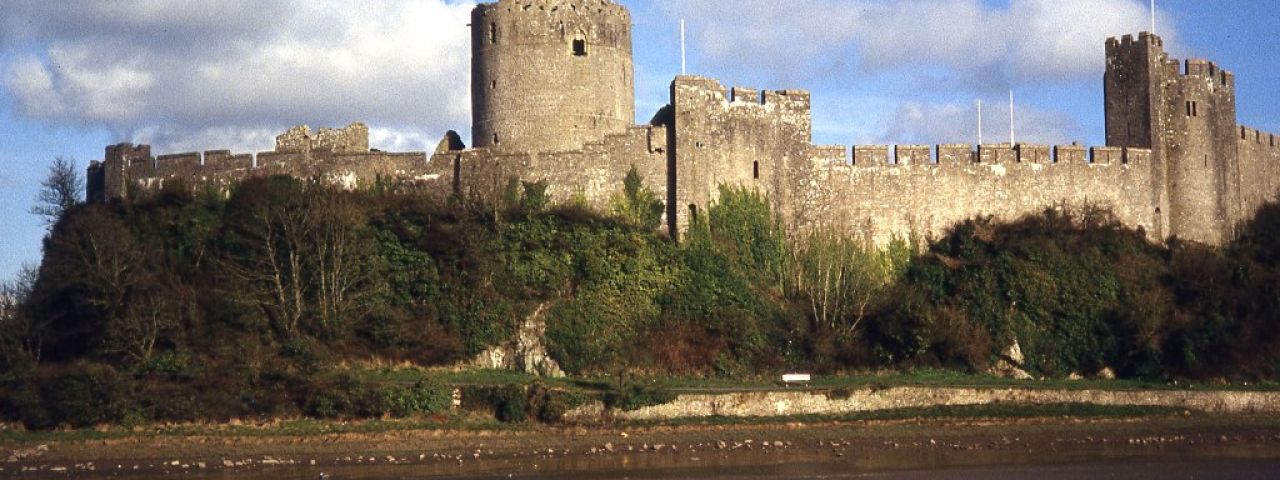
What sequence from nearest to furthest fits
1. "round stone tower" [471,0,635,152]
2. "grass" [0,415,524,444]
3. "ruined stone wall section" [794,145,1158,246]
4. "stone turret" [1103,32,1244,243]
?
"grass" [0,415,524,444] < "round stone tower" [471,0,635,152] < "ruined stone wall section" [794,145,1158,246] < "stone turret" [1103,32,1244,243]

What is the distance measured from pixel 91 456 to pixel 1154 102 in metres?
24.8

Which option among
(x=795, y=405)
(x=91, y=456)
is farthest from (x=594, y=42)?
(x=91, y=456)

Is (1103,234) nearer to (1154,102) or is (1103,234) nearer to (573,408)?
(1154,102)

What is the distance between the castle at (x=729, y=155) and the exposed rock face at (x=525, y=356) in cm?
350

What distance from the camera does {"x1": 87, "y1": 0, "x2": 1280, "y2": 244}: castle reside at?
39.2m

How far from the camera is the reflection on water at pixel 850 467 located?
1153 inches

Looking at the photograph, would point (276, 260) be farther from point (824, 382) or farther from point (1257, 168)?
point (1257, 168)

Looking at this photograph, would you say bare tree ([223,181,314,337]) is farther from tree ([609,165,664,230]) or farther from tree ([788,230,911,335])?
tree ([788,230,911,335])

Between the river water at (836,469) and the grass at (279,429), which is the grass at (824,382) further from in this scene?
the river water at (836,469)

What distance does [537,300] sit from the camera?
36.9 metres

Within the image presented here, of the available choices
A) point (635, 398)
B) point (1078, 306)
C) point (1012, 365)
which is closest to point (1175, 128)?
point (1078, 306)

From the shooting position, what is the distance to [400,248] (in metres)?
36.9

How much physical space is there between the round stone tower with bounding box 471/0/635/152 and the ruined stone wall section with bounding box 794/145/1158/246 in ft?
15.7

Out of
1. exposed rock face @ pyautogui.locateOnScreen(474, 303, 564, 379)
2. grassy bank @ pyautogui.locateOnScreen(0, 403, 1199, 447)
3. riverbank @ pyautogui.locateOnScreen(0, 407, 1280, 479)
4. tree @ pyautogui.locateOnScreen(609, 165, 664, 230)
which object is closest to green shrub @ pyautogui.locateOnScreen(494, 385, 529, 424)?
grassy bank @ pyautogui.locateOnScreen(0, 403, 1199, 447)
